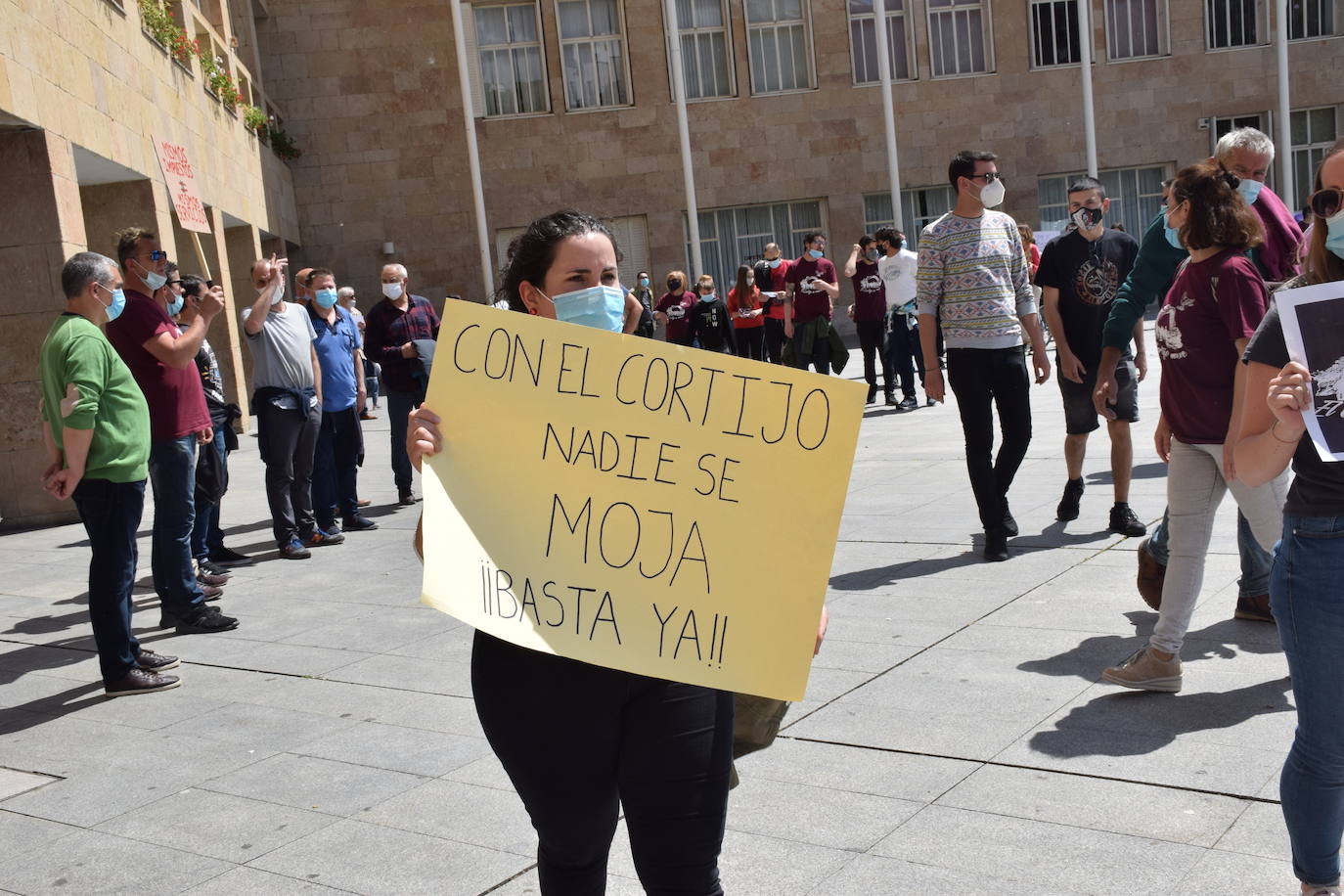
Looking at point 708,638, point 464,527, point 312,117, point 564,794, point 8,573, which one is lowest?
point 8,573

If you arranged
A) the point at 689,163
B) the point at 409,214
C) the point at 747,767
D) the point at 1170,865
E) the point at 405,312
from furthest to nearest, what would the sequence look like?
the point at 409,214 < the point at 689,163 < the point at 405,312 < the point at 747,767 < the point at 1170,865

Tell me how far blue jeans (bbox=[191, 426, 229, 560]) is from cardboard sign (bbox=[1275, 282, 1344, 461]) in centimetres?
641

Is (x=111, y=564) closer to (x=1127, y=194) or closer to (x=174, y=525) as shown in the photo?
(x=174, y=525)

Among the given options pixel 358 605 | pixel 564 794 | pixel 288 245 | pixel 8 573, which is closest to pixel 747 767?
pixel 564 794

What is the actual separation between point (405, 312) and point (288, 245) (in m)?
18.3

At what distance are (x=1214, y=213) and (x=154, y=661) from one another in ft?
15.3

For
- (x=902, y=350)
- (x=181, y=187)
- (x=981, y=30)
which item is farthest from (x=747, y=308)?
(x=981, y=30)

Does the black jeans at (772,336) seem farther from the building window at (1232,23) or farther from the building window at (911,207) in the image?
the building window at (1232,23)

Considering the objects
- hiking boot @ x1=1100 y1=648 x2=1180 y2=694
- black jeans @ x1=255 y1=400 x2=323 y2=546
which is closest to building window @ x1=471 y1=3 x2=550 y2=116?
black jeans @ x1=255 y1=400 x2=323 y2=546

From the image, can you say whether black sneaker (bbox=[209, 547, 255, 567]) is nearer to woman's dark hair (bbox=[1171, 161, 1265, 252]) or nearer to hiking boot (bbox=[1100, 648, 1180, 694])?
hiking boot (bbox=[1100, 648, 1180, 694])

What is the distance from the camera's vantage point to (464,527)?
232 cm

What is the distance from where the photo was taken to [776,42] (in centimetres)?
2855

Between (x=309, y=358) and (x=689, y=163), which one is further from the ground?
(x=689, y=163)

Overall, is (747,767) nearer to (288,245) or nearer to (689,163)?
(689,163)
